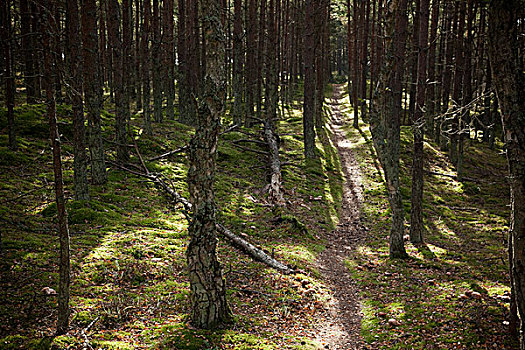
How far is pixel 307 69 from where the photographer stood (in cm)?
2195

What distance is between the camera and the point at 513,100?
478 centimetres

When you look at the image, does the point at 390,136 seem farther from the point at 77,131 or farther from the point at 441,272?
the point at 77,131

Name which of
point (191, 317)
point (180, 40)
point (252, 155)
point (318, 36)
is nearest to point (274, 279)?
point (191, 317)

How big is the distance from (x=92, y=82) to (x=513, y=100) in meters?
12.1

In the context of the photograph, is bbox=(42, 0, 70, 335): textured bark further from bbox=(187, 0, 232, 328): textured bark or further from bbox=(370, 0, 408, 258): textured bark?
bbox=(370, 0, 408, 258): textured bark

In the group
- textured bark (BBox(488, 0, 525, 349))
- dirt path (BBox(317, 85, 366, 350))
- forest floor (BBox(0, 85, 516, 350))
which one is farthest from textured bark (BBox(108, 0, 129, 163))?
textured bark (BBox(488, 0, 525, 349))

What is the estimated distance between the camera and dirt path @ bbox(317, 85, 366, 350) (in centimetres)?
770

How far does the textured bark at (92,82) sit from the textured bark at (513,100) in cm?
1057

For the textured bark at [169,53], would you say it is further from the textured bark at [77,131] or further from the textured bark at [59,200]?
the textured bark at [59,200]

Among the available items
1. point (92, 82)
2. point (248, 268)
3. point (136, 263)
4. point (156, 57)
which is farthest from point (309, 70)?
point (136, 263)

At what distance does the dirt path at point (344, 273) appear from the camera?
25.3 ft

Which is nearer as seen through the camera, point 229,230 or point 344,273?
point 344,273

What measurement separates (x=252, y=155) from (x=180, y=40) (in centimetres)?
942

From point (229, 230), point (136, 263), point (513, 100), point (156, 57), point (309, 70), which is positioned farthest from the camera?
point (309, 70)
